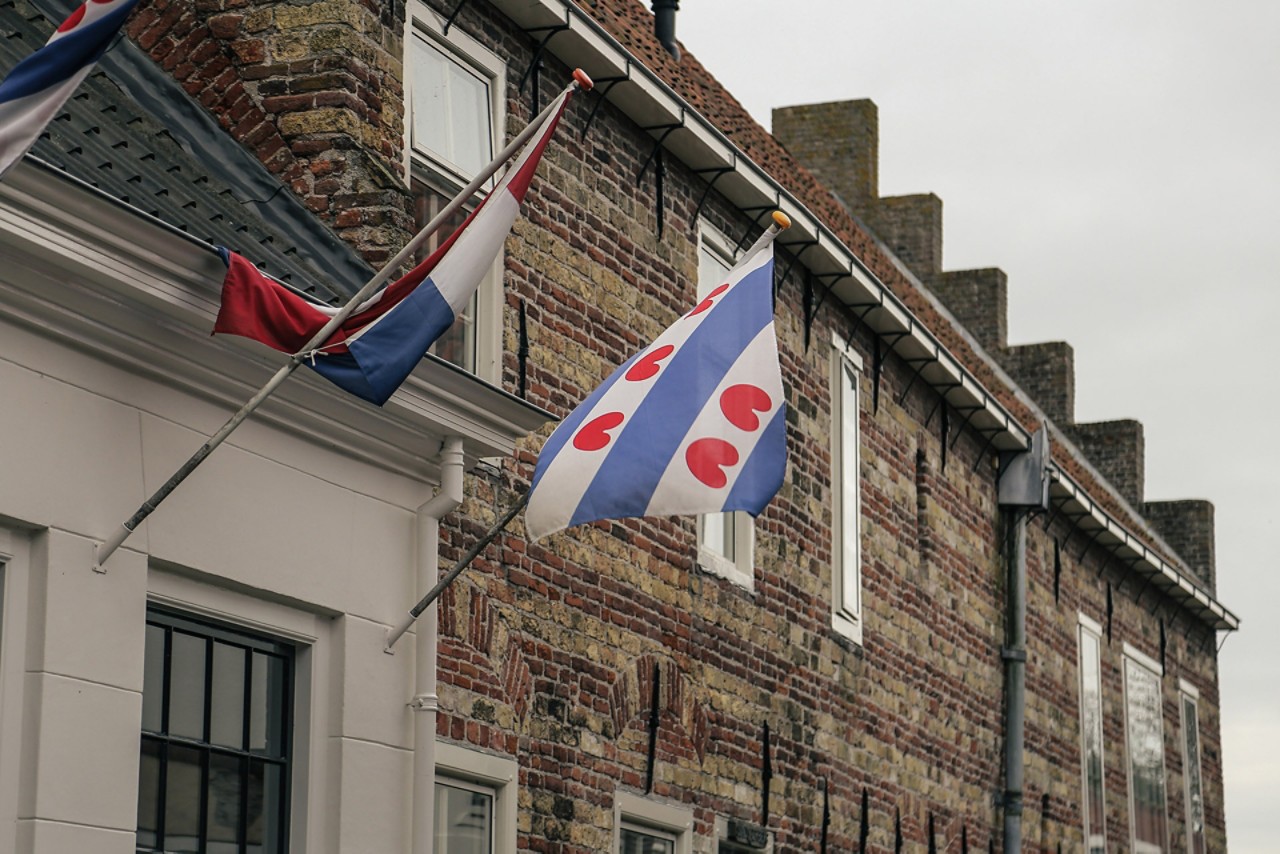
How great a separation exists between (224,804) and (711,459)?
2.18 m

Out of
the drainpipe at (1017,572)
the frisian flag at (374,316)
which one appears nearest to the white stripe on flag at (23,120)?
the frisian flag at (374,316)

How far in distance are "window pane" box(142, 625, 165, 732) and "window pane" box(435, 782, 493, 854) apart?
2.37 meters

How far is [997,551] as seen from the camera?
19.8 meters

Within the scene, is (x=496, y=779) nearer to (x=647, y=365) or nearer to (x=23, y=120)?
(x=647, y=365)

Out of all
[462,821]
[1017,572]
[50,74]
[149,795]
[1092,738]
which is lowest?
[149,795]

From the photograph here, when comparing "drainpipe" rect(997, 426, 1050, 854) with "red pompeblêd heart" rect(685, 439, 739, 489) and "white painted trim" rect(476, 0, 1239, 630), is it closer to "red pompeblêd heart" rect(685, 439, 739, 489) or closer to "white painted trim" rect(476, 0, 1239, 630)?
"white painted trim" rect(476, 0, 1239, 630)

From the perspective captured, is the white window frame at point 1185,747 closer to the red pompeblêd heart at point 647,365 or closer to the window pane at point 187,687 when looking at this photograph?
the red pompeblêd heart at point 647,365

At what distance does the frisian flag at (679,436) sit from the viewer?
8.42 m

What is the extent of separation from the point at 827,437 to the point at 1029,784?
18.1 ft

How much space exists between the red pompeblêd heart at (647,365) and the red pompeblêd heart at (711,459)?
41 centimetres

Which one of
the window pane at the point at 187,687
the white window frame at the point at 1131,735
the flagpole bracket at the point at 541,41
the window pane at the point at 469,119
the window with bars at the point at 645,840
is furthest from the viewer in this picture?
the white window frame at the point at 1131,735

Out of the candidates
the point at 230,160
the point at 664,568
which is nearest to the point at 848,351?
the point at 664,568

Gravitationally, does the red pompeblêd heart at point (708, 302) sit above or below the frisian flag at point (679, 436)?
above

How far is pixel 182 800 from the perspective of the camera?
27.5 feet
